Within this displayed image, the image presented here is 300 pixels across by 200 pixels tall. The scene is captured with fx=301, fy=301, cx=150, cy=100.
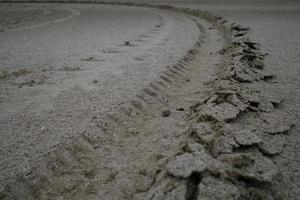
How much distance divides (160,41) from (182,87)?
3185 millimetres

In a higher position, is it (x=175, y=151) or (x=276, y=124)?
(x=276, y=124)

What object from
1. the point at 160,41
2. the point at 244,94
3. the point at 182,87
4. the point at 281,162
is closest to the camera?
the point at 281,162

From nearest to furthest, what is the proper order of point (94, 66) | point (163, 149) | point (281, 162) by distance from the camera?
point (281, 162) < point (163, 149) < point (94, 66)

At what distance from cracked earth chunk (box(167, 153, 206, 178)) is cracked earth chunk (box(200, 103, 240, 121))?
2.62 ft

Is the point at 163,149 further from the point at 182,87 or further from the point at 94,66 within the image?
the point at 94,66

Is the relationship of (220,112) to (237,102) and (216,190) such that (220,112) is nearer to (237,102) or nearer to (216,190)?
(237,102)

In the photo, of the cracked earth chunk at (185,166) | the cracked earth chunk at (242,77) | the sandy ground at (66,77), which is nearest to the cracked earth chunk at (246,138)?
the cracked earth chunk at (185,166)

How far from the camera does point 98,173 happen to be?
2668 mm

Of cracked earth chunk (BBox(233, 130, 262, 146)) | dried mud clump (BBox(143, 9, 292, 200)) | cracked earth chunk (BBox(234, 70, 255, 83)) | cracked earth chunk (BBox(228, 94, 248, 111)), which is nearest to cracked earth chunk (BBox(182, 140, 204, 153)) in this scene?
dried mud clump (BBox(143, 9, 292, 200))

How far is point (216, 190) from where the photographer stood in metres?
2.05

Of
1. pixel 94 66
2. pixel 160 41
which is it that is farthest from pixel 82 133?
pixel 160 41

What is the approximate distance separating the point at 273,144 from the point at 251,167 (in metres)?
0.60

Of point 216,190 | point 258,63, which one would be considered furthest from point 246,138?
point 258,63

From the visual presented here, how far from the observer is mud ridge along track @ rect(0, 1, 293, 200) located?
2.20 metres
